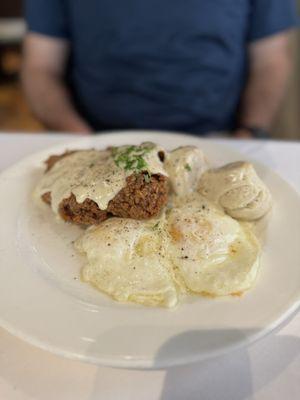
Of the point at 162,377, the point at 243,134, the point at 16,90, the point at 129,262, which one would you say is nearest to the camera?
the point at 162,377

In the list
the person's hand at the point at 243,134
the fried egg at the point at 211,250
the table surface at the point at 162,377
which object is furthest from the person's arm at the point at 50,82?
the table surface at the point at 162,377

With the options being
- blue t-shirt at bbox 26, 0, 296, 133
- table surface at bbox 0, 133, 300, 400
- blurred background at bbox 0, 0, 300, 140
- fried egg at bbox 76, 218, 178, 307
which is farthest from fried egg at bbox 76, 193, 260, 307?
blurred background at bbox 0, 0, 300, 140

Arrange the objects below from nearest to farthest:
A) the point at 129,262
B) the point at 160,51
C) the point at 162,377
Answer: the point at 162,377, the point at 129,262, the point at 160,51

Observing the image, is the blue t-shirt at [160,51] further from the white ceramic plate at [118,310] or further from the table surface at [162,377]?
the table surface at [162,377]

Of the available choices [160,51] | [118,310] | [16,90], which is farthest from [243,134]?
[16,90]

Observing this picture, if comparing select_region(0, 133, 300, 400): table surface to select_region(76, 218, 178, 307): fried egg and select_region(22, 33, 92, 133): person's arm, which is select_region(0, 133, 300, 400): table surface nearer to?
select_region(76, 218, 178, 307): fried egg

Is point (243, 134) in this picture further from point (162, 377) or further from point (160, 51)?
point (162, 377)

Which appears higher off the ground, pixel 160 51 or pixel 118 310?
pixel 160 51
